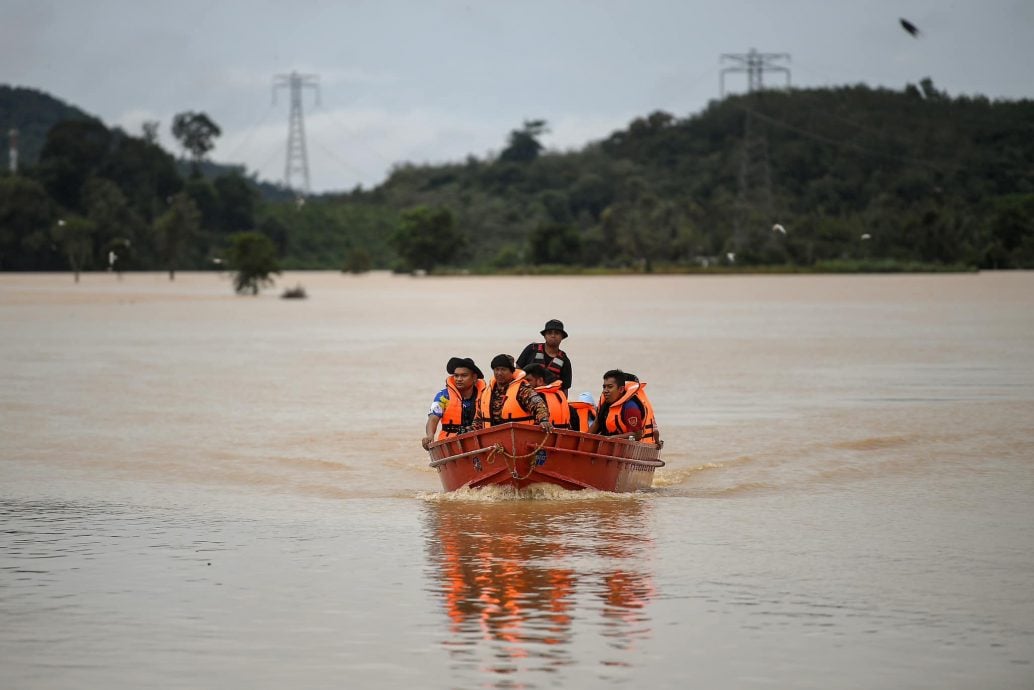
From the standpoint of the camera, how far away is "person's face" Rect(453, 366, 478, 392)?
56.2ft

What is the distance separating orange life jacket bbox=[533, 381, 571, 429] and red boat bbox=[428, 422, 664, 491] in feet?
0.91

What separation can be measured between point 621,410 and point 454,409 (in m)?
1.85

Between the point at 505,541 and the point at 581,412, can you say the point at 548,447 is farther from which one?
the point at 505,541

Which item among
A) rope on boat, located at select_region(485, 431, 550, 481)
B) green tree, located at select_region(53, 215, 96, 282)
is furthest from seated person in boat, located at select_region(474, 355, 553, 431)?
green tree, located at select_region(53, 215, 96, 282)

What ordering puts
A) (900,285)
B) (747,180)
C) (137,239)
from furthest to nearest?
1. (747,180)
2. (137,239)
3. (900,285)

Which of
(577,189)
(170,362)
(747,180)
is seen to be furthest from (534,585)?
(577,189)

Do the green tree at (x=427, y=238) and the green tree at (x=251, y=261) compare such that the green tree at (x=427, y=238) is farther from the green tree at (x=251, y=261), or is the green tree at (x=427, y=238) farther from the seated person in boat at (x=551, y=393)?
the seated person in boat at (x=551, y=393)

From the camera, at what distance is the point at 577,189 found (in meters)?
191

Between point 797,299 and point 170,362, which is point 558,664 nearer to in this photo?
point 170,362

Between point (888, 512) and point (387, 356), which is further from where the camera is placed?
point (387, 356)

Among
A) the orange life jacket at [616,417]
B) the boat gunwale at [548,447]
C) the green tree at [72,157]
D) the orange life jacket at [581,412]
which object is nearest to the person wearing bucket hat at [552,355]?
the orange life jacket at [581,412]

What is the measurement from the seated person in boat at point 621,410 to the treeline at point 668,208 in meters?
97.1

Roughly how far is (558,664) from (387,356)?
32531 mm

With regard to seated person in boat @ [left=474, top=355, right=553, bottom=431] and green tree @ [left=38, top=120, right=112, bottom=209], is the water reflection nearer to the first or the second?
seated person in boat @ [left=474, top=355, right=553, bottom=431]
